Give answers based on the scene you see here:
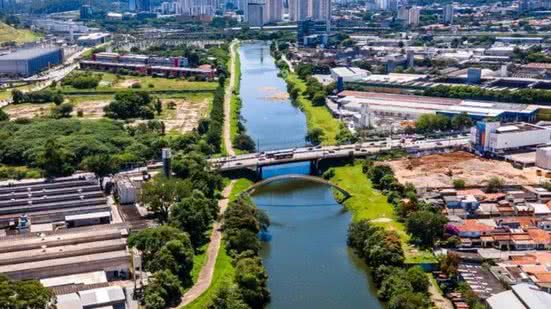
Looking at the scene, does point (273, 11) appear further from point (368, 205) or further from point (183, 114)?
point (368, 205)

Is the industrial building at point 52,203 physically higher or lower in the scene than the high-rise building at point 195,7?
lower

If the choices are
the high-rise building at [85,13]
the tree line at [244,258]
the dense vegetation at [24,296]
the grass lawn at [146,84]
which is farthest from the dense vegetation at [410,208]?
the high-rise building at [85,13]

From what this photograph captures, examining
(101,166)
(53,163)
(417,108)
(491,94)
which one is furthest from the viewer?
(491,94)

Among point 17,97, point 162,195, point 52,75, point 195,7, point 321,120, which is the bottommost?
point 162,195

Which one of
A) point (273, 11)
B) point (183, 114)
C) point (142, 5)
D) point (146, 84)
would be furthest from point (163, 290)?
point (142, 5)

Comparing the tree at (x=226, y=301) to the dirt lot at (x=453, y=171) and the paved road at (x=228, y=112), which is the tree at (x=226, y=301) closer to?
the dirt lot at (x=453, y=171)
